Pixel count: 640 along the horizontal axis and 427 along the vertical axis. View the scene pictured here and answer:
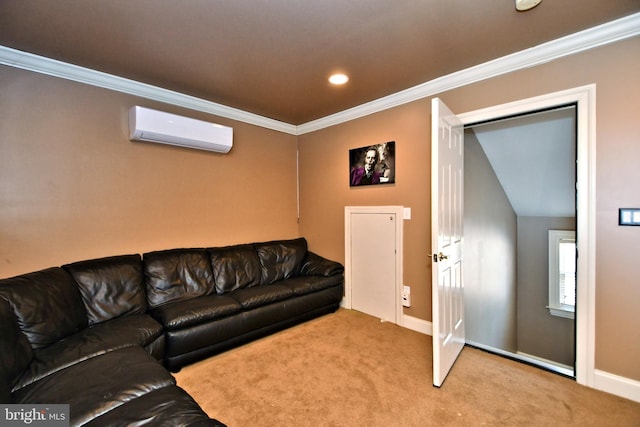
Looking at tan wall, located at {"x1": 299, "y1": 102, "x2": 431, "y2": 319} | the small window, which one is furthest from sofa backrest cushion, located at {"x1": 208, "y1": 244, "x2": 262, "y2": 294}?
the small window

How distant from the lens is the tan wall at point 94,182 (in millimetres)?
2191

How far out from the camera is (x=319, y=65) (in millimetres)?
2363

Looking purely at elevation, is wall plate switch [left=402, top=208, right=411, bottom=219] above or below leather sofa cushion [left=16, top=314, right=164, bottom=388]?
above

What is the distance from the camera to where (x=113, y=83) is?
8.43 feet

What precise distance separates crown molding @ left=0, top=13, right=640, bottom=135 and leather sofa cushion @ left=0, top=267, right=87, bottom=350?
1628 millimetres

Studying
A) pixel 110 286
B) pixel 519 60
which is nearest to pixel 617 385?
pixel 519 60

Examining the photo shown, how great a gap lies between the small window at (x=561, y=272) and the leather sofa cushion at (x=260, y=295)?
11.4ft

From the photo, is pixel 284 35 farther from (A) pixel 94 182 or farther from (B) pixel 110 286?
(B) pixel 110 286

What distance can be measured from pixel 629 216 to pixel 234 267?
328 centimetres

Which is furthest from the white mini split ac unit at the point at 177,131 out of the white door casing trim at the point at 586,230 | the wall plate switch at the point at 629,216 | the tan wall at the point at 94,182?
the wall plate switch at the point at 629,216

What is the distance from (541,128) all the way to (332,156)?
7.29 ft

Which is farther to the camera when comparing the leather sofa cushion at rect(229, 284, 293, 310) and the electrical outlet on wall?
the electrical outlet on wall

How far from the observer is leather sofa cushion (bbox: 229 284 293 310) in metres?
2.65

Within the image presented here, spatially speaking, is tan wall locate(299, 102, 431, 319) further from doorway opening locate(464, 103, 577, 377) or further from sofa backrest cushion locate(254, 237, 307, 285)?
doorway opening locate(464, 103, 577, 377)
